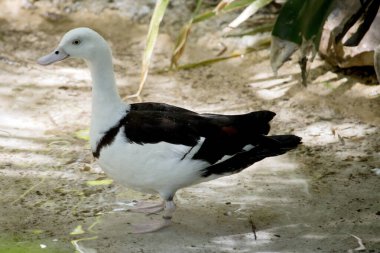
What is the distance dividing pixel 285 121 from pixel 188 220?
1.47m

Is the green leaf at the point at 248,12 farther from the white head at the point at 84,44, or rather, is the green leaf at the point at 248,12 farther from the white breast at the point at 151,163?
the white breast at the point at 151,163

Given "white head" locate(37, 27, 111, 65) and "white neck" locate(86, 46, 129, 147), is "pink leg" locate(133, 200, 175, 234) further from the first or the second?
"white head" locate(37, 27, 111, 65)

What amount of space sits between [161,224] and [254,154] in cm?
58

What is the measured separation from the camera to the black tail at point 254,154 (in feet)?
13.0

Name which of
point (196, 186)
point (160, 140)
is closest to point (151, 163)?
point (160, 140)

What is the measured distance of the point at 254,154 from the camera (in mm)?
3994

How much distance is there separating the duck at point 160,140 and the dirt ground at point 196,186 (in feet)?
0.97

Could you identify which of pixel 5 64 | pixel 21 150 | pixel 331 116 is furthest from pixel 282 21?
pixel 5 64

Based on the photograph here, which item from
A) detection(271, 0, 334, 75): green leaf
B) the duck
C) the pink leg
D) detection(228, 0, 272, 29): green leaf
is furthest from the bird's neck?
detection(228, 0, 272, 29): green leaf

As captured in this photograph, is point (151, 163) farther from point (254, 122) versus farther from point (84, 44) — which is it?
point (84, 44)

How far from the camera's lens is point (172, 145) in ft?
12.8

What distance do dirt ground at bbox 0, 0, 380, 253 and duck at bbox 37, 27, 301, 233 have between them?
0.97 ft

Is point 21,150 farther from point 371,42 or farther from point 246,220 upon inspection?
point 371,42

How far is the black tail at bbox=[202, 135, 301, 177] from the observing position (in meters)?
3.97
